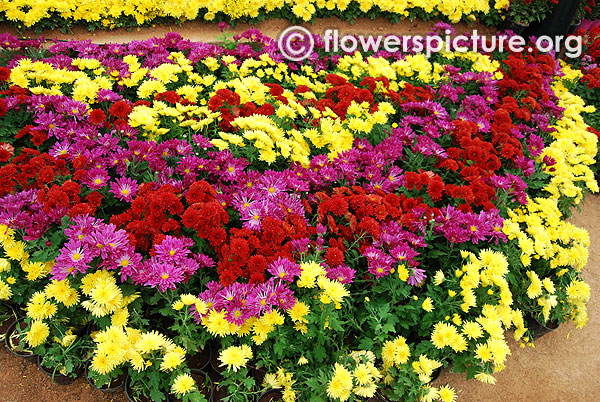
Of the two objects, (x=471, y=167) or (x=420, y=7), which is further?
(x=420, y=7)

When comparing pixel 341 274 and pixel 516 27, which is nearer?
pixel 341 274

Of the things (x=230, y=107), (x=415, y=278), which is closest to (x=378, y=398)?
(x=415, y=278)

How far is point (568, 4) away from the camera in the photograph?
6.63 meters

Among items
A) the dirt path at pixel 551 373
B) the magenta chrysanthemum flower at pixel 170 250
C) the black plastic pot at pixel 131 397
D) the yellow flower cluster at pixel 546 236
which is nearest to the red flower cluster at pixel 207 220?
the magenta chrysanthemum flower at pixel 170 250

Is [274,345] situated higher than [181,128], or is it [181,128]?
[181,128]

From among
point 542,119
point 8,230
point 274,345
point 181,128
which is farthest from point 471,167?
point 8,230

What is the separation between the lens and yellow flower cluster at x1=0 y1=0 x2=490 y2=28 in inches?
204

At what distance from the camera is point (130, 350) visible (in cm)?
194

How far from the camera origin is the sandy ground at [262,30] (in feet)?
18.5

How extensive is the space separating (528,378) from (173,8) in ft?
20.8

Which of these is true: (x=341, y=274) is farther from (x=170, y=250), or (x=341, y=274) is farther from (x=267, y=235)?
(x=170, y=250)

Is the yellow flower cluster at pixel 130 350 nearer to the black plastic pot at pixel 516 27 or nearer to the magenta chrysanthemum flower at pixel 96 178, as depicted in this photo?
the magenta chrysanthemum flower at pixel 96 178

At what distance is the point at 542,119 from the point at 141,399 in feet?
14.9

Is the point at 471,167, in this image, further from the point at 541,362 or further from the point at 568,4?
the point at 568,4
